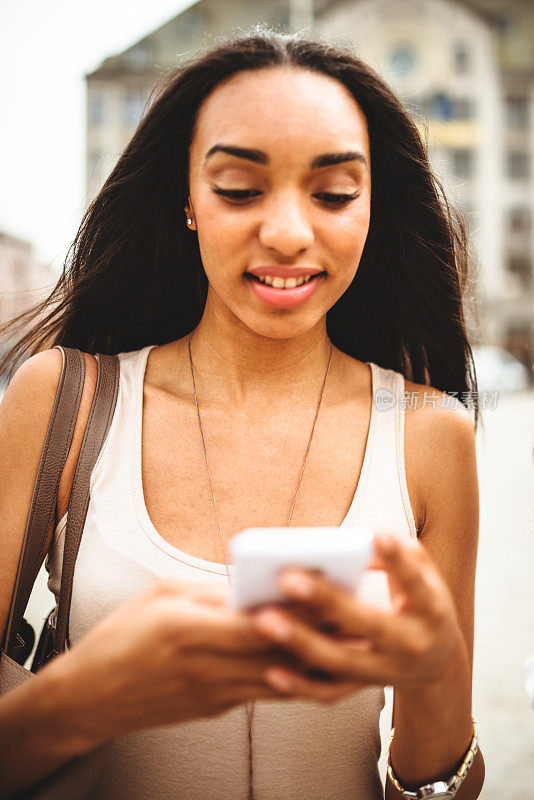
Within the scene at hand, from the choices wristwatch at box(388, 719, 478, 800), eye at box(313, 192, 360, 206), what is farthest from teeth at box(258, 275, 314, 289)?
wristwatch at box(388, 719, 478, 800)

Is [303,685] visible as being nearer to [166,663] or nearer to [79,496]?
[166,663]

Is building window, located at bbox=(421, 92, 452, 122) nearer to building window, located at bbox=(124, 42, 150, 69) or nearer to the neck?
building window, located at bbox=(124, 42, 150, 69)

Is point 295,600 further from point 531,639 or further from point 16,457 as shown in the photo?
point 531,639

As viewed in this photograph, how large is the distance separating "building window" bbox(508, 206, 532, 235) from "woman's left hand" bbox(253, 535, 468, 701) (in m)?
38.4

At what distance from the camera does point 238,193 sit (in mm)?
1571

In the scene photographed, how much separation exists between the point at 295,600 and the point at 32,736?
52 centimetres

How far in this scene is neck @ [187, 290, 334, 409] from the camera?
1.86m

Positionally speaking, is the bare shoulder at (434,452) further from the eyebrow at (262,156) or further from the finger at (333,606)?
the finger at (333,606)

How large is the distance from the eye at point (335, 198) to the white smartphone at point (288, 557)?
2.88 feet

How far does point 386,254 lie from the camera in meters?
2.11

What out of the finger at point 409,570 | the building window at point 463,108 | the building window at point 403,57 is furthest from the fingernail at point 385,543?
the building window at point 463,108

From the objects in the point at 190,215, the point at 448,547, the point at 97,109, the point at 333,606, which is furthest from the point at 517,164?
the point at 333,606

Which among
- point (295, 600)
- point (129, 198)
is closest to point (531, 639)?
point (129, 198)

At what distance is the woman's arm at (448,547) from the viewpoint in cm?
148
